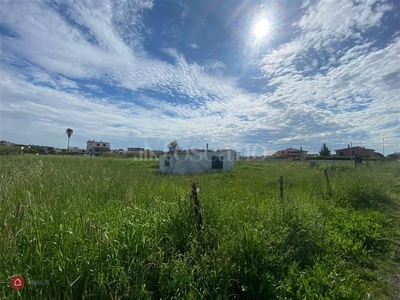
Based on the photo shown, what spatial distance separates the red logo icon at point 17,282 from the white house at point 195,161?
66.9ft

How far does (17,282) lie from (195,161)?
21257mm

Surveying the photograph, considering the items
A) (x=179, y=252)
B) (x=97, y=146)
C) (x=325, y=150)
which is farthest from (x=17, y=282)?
(x=97, y=146)

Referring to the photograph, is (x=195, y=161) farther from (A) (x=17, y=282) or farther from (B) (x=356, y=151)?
(B) (x=356, y=151)

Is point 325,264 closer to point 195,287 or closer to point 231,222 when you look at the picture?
point 231,222

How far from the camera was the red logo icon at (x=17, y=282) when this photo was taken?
187cm

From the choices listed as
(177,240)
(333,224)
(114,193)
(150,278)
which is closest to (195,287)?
(150,278)

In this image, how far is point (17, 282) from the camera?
1897mm

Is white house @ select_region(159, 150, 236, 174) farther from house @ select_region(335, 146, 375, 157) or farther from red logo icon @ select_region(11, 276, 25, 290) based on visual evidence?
house @ select_region(335, 146, 375, 157)

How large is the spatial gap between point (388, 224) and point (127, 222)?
6.33 meters

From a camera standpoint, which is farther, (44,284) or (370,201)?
(370,201)

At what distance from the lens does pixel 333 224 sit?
16.5 feet

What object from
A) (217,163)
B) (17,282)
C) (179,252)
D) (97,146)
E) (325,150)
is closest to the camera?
(17,282)

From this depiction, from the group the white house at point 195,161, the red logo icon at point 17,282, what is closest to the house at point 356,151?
the white house at point 195,161

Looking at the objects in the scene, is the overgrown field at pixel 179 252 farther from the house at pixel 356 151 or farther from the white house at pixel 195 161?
the house at pixel 356 151
